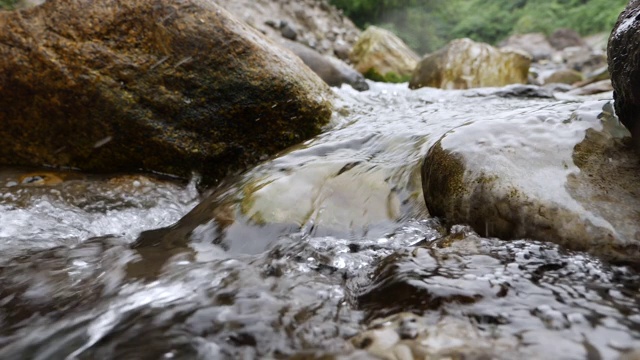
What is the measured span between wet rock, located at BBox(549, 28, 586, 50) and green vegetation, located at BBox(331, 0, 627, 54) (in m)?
1.73

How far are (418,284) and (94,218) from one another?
2.36 meters

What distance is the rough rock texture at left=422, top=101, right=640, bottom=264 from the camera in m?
1.84

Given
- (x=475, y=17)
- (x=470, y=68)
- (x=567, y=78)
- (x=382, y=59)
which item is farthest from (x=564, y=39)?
(x=470, y=68)

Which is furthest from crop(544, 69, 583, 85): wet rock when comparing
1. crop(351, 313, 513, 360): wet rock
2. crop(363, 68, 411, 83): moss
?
crop(351, 313, 513, 360): wet rock

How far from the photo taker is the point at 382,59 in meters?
11.3

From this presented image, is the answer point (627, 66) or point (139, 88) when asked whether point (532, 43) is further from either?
point (139, 88)

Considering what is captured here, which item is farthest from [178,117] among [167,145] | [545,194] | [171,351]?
[545,194]

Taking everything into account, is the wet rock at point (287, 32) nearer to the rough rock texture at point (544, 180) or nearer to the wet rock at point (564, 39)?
the rough rock texture at point (544, 180)

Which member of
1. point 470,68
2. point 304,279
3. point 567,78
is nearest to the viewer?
point 304,279

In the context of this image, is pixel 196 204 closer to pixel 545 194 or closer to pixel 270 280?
pixel 270 280

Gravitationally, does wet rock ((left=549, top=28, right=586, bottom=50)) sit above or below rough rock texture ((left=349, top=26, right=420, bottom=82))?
above

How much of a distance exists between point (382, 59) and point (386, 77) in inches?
31.3

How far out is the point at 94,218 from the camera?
9.68 ft

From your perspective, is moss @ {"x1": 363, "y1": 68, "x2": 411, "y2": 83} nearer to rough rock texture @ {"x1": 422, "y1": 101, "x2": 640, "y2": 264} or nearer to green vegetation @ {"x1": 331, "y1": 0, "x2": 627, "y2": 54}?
rough rock texture @ {"x1": 422, "y1": 101, "x2": 640, "y2": 264}
